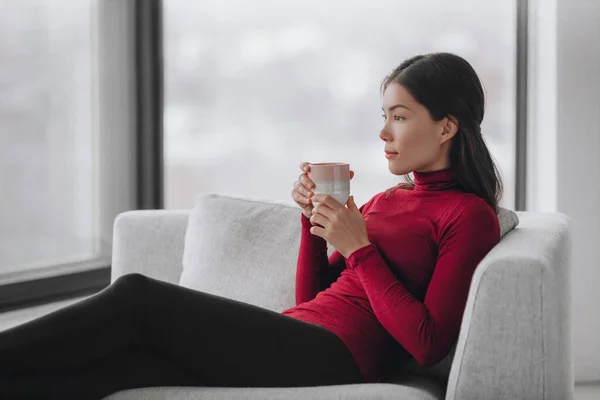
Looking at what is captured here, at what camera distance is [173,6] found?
3.24 m

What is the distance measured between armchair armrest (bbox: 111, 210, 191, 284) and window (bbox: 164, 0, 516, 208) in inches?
34.6

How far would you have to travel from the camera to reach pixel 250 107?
10.7ft

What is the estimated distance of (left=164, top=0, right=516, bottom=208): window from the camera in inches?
123

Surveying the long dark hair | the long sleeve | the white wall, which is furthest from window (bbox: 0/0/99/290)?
the white wall

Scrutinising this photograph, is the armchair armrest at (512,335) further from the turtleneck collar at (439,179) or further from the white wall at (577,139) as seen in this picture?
the white wall at (577,139)

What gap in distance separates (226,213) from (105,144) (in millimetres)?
1038

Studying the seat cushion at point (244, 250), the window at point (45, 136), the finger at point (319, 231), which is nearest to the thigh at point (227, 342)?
the finger at point (319, 231)

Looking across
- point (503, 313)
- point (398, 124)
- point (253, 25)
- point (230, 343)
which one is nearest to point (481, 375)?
point (503, 313)

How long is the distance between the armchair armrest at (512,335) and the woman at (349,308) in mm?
177

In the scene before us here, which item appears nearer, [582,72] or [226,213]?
[226,213]

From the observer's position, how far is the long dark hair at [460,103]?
181 cm

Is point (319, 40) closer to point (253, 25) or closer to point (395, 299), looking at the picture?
point (253, 25)

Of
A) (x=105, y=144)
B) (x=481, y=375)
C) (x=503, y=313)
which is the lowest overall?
(x=481, y=375)

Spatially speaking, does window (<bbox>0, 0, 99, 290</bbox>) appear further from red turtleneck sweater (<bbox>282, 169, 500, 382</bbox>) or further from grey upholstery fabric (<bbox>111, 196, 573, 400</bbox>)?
grey upholstery fabric (<bbox>111, 196, 573, 400</bbox>)
